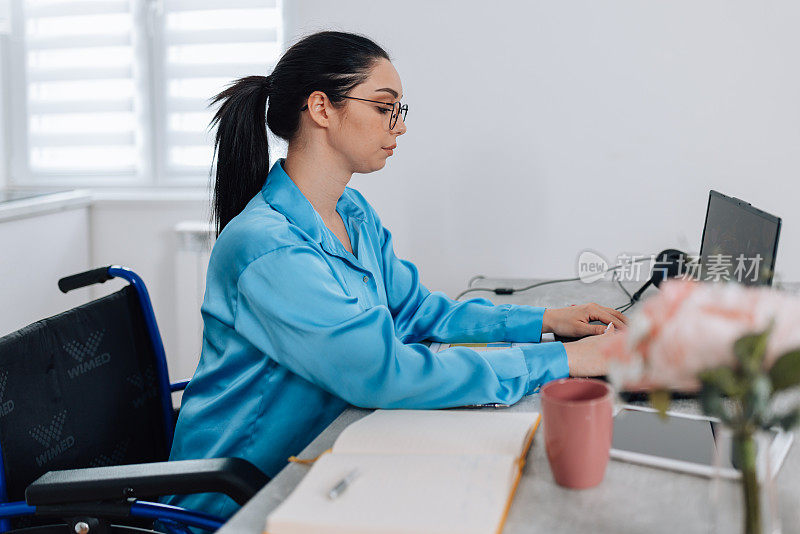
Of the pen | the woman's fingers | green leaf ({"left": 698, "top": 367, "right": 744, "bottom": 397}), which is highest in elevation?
green leaf ({"left": 698, "top": 367, "right": 744, "bottom": 397})

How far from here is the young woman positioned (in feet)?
3.54

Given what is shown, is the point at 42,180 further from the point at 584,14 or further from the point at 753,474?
the point at 753,474

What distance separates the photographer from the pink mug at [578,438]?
80 centimetres

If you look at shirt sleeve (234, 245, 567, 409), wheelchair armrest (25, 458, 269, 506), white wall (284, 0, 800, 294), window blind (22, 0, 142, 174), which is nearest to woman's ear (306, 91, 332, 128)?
shirt sleeve (234, 245, 567, 409)

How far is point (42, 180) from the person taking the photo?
290 centimetres

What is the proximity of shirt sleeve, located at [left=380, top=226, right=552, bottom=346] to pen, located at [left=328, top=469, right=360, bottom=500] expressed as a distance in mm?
742

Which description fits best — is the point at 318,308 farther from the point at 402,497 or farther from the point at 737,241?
the point at 737,241

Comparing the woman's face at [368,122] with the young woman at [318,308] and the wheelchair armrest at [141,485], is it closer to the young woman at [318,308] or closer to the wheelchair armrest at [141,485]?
the young woman at [318,308]

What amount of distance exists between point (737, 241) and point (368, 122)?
26.9 inches

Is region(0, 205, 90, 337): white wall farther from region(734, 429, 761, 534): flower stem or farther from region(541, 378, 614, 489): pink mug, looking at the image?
region(734, 429, 761, 534): flower stem

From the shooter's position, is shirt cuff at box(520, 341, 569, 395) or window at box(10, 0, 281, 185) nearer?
shirt cuff at box(520, 341, 569, 395)

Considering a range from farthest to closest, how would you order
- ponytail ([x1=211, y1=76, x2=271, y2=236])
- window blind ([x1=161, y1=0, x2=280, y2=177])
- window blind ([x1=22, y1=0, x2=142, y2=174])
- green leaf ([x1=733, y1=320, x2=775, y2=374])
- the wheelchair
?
1. window blind ([x1=22, y1=0, x2=142, y2=174])
2. window blind ([x1=161, y1=0, x2=280, y2=177])
3. ponytail ([x1=211, y1=76, x2=271, y2=236])
4. the wheelchair
5. green leaf ([x1=733, y1=320, x2=775, y2=374])

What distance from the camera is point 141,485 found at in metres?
0.98

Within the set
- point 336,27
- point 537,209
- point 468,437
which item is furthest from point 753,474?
point 336,27
